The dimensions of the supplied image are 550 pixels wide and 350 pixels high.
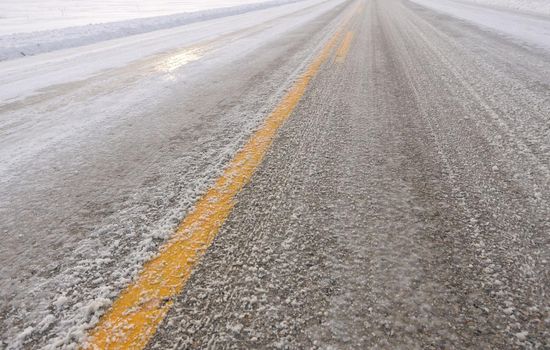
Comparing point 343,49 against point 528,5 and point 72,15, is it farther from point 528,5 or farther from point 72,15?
point 72,15

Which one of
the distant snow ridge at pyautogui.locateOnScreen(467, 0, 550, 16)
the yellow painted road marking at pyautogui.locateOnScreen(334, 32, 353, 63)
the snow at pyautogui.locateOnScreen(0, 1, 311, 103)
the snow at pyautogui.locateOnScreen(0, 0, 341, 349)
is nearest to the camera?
the snow at pyautogui.locateOnScreen(0, 0, 341, 349)

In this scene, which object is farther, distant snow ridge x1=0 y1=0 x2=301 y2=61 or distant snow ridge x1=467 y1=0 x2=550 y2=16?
distant snow ridge x1=467 y1=0 x2=550 y2=16

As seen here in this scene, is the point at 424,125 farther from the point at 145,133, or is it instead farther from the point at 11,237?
the point at 11,237

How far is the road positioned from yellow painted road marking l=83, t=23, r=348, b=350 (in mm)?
37

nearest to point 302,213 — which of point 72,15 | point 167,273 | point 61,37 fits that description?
point 167,273

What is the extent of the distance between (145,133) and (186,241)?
1468mm

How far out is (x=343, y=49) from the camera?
5.21 meters

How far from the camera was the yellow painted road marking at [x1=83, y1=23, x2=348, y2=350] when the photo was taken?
970 millimetres

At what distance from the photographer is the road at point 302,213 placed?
3.31ft

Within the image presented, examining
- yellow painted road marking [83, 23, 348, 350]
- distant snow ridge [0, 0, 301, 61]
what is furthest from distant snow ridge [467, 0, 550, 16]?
yellow painted road marking [83, 23, 348, 350]

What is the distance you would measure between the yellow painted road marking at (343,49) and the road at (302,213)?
1.27m

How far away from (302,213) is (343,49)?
14.5 feet

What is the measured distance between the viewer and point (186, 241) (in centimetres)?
133

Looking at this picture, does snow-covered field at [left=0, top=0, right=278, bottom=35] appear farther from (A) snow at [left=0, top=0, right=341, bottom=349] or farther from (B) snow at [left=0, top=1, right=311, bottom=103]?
(A) snow at [left=0, top=0, right=341, bottom=349]
